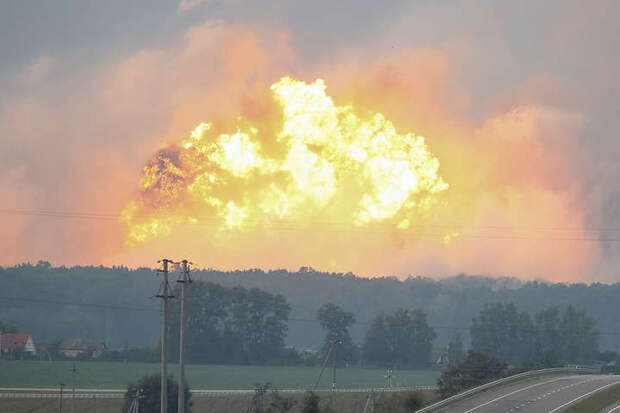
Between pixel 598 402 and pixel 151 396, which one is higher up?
pixel 598 402

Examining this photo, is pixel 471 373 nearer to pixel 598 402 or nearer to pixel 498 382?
pixel 498 382

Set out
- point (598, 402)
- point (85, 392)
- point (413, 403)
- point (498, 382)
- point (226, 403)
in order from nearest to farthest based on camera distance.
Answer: point (598, 402), point (413, 403), point (498, 382), point (226, 403), point (85, 392)

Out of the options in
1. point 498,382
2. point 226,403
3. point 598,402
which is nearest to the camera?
point 598,402

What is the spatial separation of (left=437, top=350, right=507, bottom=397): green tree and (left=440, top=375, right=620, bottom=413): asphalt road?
8.65 meters

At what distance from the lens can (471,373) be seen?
524 ft

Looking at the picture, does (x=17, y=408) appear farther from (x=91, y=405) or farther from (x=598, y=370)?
(x=598, y=370)

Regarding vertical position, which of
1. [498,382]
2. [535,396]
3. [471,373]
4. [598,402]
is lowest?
[598,402]

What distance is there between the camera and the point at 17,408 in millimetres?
147625

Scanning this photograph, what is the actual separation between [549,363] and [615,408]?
57.2 m

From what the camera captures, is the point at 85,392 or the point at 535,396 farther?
the point at 85,392

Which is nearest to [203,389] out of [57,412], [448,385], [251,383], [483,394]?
[251,383]

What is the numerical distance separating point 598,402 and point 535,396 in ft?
26.0

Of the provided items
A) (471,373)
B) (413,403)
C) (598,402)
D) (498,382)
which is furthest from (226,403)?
(598,402)

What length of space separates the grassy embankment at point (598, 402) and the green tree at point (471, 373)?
23.0 meters
